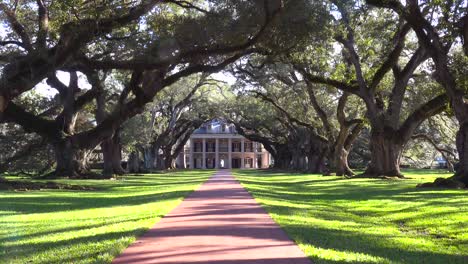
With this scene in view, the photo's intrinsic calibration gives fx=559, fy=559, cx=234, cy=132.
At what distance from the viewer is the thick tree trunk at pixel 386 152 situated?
104ft

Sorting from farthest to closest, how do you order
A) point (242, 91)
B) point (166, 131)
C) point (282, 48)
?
point (166, 131)
point (242, 91)
point (282, 48)

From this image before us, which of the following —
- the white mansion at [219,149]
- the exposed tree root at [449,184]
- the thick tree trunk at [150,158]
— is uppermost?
the white mansion at [219,149]

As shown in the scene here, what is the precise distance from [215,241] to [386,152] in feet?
82.0

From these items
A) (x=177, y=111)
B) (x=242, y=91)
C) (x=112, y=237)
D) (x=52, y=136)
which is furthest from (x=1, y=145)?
(x=112, y=237)

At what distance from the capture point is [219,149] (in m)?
121

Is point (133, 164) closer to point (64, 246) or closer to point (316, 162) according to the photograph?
point (316, 162)

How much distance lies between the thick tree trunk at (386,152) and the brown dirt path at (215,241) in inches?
781

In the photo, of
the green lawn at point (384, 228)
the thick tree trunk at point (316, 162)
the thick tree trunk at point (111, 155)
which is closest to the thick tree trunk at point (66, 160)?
the thick tree trunk at point (111, 155)

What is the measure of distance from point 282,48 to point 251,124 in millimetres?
49222

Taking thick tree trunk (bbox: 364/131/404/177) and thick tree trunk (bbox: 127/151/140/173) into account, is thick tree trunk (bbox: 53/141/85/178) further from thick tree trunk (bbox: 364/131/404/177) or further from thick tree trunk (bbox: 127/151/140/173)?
thick tree trunk (bbox: 127/151/140/173)

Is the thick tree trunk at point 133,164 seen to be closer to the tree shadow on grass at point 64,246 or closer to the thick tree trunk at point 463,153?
the thick tree trunk at point 463,153

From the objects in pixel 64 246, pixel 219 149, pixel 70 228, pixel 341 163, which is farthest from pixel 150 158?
pixel 64 246

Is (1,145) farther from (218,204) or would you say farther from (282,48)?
(218,204)

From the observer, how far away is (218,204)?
16.1 meters
